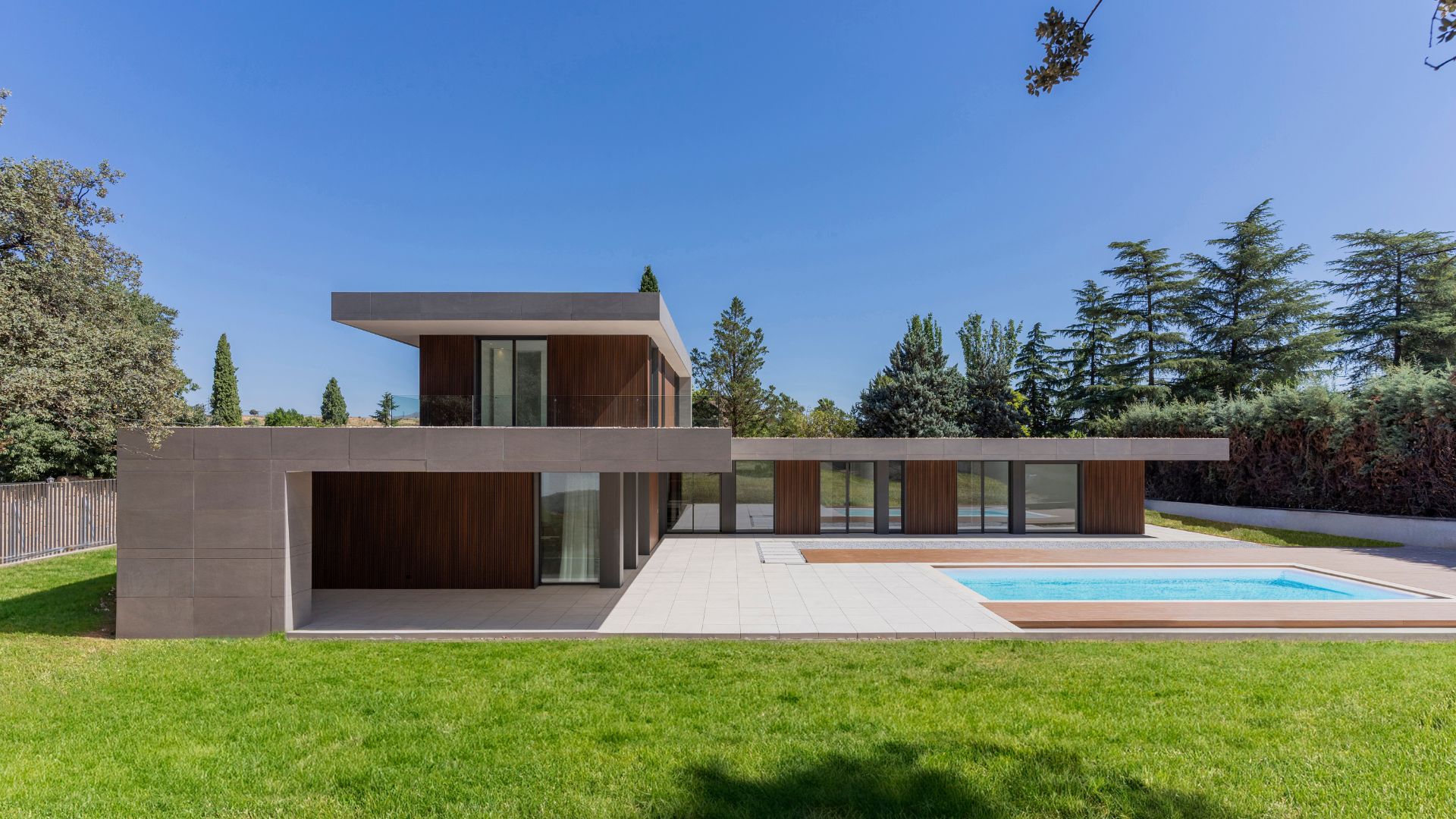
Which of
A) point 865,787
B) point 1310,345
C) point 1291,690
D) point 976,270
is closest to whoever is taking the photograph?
point 865,787

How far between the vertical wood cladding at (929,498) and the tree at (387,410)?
15.3 meters

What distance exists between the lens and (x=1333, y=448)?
21.6 metres

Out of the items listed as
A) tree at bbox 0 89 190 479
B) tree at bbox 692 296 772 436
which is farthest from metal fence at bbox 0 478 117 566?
tree at bbox 692 296 772 436

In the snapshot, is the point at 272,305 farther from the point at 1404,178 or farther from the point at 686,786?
the point at 1404,178

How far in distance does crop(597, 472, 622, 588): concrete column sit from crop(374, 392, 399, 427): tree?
3688 millimetres

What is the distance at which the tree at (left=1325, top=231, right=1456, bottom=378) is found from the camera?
27044 mm

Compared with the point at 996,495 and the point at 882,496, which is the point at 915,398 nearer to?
the point at 996,495

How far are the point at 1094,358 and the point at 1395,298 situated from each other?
12189 mm

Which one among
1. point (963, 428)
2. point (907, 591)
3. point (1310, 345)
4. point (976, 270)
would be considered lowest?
point (907, 591)

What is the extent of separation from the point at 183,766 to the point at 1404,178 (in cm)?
2375

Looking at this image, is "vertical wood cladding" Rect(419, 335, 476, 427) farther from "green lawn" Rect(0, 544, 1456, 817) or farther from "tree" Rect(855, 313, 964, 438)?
"tree" Rect(855, 313, 964, 438)

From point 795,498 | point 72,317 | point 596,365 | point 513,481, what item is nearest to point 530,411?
point 513,481

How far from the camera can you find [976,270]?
134 feet

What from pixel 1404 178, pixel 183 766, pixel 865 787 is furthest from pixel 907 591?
pixel 1404 178
